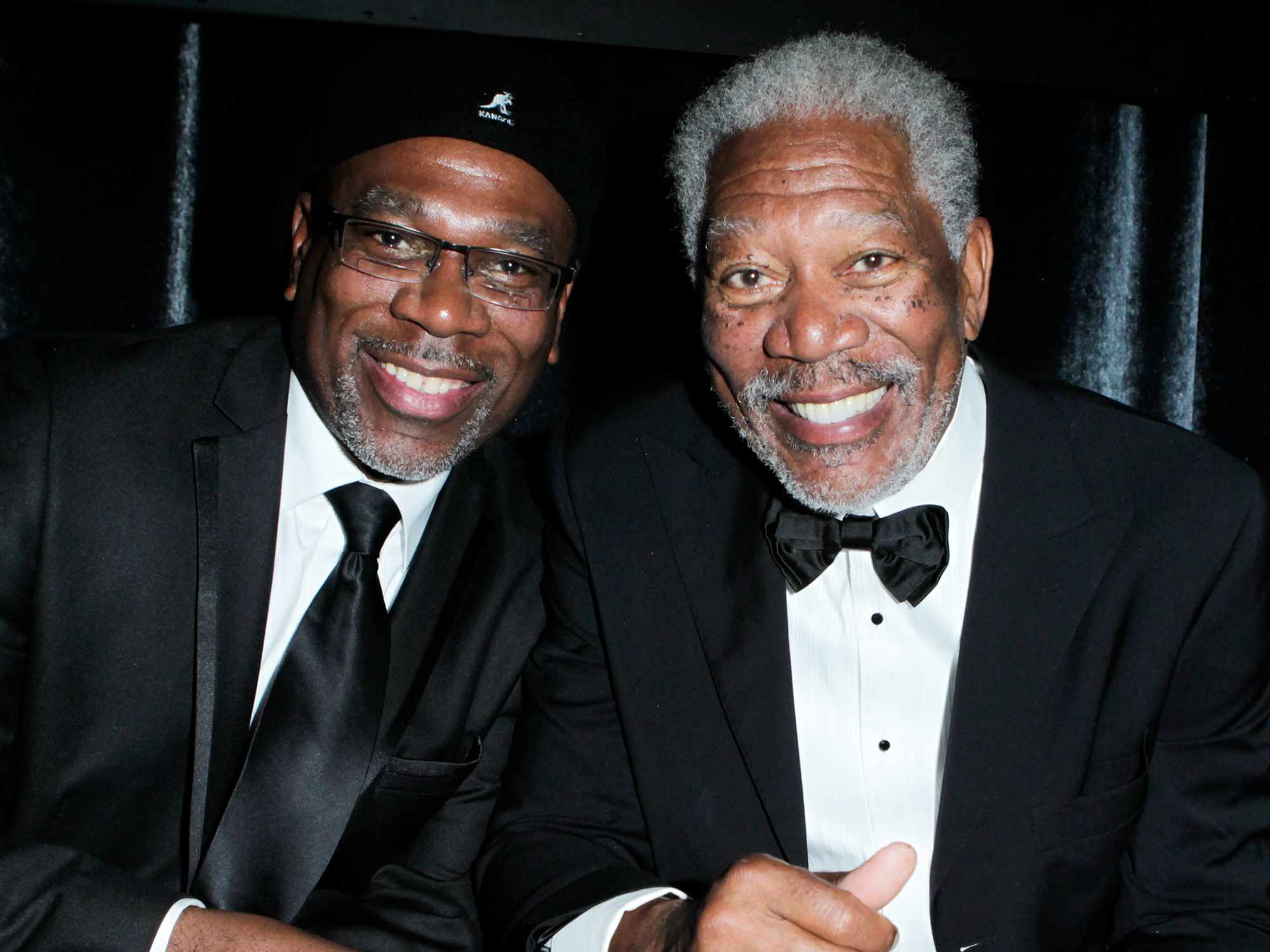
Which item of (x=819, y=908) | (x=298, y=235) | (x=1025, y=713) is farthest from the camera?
(x=298, y=235)

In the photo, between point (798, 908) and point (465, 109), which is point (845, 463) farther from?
point (465, 109)

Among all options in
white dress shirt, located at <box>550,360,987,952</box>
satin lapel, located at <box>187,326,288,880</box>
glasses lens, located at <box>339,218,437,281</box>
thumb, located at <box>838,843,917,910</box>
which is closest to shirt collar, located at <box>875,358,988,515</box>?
white dress shirt, located at <box>550,360,987,952</box>

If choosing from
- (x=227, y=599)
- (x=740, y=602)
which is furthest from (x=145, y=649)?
(x=740, y=602)

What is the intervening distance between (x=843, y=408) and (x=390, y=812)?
1.01 metres

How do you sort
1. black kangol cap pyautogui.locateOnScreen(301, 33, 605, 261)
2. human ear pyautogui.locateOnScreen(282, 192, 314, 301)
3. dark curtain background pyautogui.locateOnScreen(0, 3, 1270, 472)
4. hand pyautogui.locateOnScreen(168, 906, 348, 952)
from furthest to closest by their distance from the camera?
dark curtain background pyautogui.locateOnScreen(0, 3, 1270, 472)
human ear pyautogui.locateOnScreen(282, 192, 314, 301)
black kangol cap pyautogui.locateOnScreen(301, 33, 605, 261)
hand pyautogui.locateOnScreen(168, 906, 348, 952)

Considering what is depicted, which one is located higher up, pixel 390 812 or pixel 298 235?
pixel 298 235

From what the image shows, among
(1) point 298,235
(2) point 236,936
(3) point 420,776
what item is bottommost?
(2) point 236,936

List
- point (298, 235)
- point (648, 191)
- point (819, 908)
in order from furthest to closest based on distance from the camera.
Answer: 1. point (648, 191)
2. point (298, 235)
3. point (819, 908)

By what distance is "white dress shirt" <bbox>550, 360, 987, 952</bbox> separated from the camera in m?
1.85

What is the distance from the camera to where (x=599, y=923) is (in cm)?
172

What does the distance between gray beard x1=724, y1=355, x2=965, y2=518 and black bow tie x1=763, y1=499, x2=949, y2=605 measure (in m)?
0.03

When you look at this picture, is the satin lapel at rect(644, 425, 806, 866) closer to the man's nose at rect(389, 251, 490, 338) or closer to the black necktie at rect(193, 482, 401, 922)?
the man's nose at rect(389, 251, 490, 338)

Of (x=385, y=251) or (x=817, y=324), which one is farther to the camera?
(x=385, y=251)

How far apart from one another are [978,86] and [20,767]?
9.15 ft
